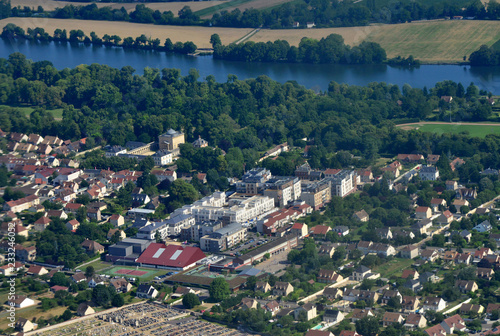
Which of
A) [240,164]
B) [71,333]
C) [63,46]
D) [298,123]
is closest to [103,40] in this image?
[63,46]

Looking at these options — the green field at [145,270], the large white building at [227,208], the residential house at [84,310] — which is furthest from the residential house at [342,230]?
the residential house at [84,310]

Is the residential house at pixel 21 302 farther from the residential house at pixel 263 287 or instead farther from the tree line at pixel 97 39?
the tree line at pixel 97 39

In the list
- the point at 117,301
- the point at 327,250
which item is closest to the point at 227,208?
the point at 327,250

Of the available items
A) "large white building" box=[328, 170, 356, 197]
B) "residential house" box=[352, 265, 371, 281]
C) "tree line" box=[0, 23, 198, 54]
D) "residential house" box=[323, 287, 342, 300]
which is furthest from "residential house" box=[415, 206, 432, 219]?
"tree line" box=[0, 23, 198, 54]

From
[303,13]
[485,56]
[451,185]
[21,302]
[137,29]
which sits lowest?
[21,302]

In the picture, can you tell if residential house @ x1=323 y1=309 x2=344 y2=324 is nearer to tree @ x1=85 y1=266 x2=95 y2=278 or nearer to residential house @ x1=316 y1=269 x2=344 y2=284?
residential house @ x1=316 y1=269 x2=344 y2=284

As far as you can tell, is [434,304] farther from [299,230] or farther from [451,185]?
[451,185]
